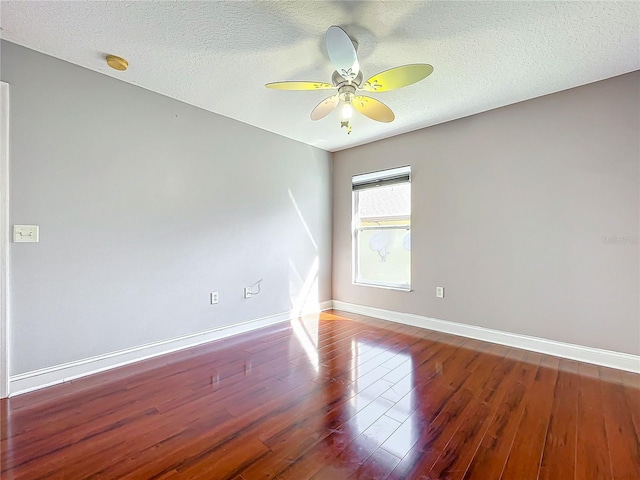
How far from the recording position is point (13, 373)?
2.07 meters

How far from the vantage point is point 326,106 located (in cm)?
236

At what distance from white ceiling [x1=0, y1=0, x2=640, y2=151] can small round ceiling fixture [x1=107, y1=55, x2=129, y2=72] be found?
65 millimetres

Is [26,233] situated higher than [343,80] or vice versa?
[343,80]

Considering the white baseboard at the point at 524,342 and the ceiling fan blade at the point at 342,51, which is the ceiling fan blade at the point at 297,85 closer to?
the ceiling fan blade at the point at 342,51

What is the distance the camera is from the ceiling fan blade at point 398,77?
1830 millimetres

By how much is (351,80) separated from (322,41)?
32 centimetres

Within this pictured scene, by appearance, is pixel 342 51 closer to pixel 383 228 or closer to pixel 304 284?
→ pixel 383 228

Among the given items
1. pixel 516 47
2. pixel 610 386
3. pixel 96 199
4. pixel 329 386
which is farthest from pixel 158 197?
pixel 610 386

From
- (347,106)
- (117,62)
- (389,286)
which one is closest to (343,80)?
(347,106)

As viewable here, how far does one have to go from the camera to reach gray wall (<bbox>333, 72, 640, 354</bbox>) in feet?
8.20

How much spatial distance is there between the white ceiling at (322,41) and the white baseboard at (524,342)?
2.37 m

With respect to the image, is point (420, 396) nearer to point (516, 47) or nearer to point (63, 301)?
point (516, 47)

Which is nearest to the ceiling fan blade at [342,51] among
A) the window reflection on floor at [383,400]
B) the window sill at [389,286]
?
the window reflection on floor at [383,400]

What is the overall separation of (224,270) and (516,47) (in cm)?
325
